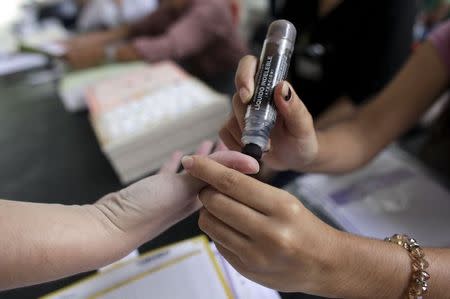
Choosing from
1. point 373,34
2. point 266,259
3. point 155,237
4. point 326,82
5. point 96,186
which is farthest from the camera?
point 326,82

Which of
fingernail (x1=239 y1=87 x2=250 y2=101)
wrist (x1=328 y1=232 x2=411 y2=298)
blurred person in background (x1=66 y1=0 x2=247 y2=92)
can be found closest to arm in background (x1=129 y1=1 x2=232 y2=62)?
blurred person in background (x1=66 y1=0 x2=247 y2=92)

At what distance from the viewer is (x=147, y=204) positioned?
365 mm

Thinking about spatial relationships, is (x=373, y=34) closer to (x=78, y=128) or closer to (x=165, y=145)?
(x=165, y=145)

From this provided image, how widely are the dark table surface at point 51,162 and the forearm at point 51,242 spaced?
0.19ft

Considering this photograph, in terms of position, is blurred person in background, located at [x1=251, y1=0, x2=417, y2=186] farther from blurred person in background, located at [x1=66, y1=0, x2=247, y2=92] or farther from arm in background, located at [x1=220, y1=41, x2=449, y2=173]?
blurred person in background, located at [x1=66, y1=0, x2=247, y2=92]

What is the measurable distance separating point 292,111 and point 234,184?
0.48ft

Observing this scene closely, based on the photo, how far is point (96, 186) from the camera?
1.85 ft

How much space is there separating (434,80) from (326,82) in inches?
9.2

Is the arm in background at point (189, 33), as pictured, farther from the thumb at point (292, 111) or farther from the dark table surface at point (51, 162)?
the thumb at point (292, 111)

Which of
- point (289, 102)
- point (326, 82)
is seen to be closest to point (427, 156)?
point (326, 82)

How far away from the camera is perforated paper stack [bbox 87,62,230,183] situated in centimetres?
57

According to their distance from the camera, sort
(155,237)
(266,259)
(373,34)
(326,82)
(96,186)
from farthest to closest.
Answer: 1. (326,82)
2. (373,34)
3. (96,186)
4. (155,237)
5. (266,259)

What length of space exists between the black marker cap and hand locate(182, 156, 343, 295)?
1.3 inches

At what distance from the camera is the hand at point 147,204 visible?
36cm
